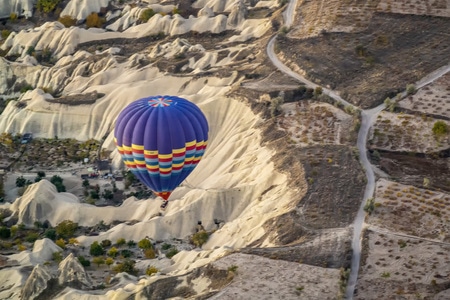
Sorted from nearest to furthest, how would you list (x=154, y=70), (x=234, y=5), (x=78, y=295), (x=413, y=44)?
1. (x=78, y=295)
2. (x=413, y=44)
3. (x=154, y=70)
4. (x=234, y=5)

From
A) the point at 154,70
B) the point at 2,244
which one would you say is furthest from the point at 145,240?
the point at 154,70

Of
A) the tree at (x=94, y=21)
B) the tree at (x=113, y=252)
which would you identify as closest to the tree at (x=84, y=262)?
the tree at (x=113, y=252)

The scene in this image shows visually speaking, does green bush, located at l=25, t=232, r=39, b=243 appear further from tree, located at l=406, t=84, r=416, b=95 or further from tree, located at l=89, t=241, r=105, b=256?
tree, located at l=406, t=84, r=416, b=95

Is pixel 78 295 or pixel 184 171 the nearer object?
pixel 78 295

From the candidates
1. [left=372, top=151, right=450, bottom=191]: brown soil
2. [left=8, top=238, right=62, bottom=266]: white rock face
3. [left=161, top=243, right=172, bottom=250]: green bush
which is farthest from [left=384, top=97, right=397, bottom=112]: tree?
[left=8, top=238, right=62, bottom=266]: white rock face

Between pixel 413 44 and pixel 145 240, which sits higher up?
pixel 413 44

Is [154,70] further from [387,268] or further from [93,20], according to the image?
[387,268]

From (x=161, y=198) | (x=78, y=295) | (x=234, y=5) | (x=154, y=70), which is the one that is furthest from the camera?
(x=234, y=5)

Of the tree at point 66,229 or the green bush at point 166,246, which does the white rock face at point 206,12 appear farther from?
the green bush at point 166,246
